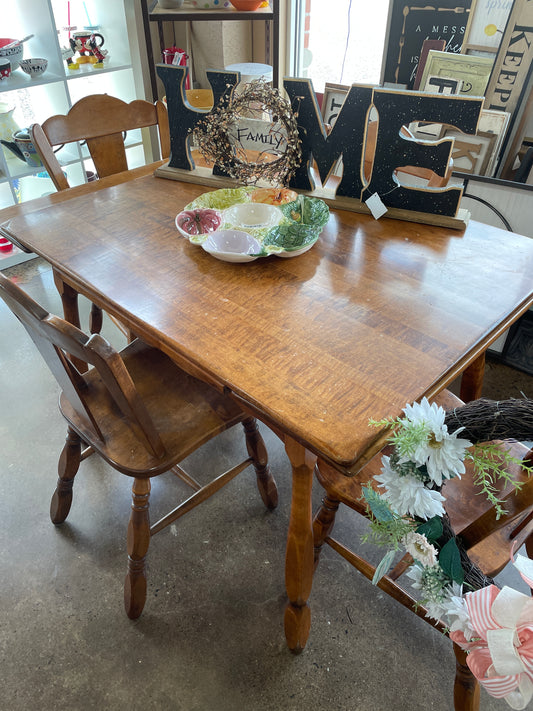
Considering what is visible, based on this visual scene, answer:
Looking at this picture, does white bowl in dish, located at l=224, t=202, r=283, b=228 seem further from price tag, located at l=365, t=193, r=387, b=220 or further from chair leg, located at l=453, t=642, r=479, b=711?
chair leg, located at l=453, t=642, r=479, b=711

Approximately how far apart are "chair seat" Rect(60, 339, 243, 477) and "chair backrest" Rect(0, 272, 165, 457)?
4 cm

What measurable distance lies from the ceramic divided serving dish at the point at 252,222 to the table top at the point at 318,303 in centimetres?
4

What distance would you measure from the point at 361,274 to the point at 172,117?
90cm

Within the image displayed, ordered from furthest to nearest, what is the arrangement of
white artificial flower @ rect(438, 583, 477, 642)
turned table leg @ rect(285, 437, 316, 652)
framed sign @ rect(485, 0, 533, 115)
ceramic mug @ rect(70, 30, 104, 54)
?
ceramic mug @ rect(70, 30, 104, 54), framed sign @ rect(485, 0, 533, 115), turned table leg @ rect(285, 437, 316, 652), white artificial flower @ rect(438, 583, 477, 642)

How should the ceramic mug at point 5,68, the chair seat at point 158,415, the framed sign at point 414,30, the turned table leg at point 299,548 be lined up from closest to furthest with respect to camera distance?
the turned table leg at point 299,548 < the chair seat at point 158,415 < the framed sign at point 414,30 < the ceramic mug at point 5,68

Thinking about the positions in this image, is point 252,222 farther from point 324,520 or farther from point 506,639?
point 506,639

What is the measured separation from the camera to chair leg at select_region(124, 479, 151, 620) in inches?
49.9

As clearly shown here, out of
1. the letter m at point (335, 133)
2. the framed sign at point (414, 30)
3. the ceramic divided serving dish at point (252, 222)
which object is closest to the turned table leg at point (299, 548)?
the ceramic divided serving dish at point (252, 222)

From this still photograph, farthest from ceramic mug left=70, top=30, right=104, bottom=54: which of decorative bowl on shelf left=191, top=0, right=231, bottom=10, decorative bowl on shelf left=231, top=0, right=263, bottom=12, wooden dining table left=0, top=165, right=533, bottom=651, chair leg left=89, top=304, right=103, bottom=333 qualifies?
wooden dining table left=0, top=165, right=533, bottom=651

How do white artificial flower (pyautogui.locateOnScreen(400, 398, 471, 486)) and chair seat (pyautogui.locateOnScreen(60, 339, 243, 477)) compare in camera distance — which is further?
chair seat (pyautogui.locateOnScreen(60, 339, 243, 477))

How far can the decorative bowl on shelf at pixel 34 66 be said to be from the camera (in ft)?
8.43

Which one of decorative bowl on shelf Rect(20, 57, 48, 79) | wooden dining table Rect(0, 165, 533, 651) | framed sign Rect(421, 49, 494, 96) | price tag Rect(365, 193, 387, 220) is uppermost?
framed sign Rect(421, 49, 494, 96)

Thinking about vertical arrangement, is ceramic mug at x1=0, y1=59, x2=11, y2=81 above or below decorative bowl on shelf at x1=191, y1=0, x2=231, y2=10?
below

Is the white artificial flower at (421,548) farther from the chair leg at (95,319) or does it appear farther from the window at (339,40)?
the window at (339,40)
